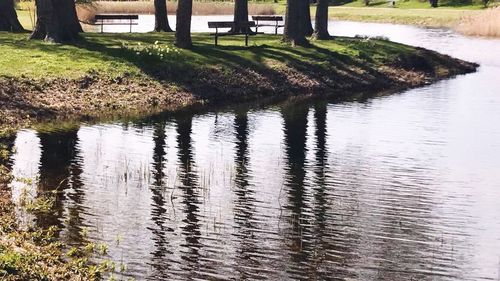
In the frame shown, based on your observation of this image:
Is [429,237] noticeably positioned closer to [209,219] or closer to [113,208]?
[209,219]

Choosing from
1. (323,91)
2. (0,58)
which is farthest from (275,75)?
(0,58)

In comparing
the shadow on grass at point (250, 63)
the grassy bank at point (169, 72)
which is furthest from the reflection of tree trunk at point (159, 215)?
the shadow on grass at point (250, 63)

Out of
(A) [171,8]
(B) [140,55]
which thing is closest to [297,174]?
(B) [140,55]

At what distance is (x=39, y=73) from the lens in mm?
27828

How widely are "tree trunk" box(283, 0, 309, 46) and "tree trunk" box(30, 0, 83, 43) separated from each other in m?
10.6

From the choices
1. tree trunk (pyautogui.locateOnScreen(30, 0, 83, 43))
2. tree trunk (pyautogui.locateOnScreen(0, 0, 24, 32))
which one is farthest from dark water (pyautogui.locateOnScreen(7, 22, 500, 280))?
tree trunk (pyautogui.locateOnScreen(0, 0, 24, 32))

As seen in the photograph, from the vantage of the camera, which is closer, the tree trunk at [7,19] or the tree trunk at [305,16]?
the tree trunk at [7,19]

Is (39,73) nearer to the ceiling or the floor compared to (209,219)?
nearer to the ceiling

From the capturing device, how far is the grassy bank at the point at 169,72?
1050 inches

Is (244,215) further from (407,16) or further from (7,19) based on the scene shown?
(407,16)

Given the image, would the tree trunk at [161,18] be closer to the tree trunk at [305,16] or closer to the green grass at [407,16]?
the tree trunk at [305,16]

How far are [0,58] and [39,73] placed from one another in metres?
2.23

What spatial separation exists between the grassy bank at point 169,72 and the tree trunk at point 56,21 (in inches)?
27.4

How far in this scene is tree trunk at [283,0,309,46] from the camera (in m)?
38.9
